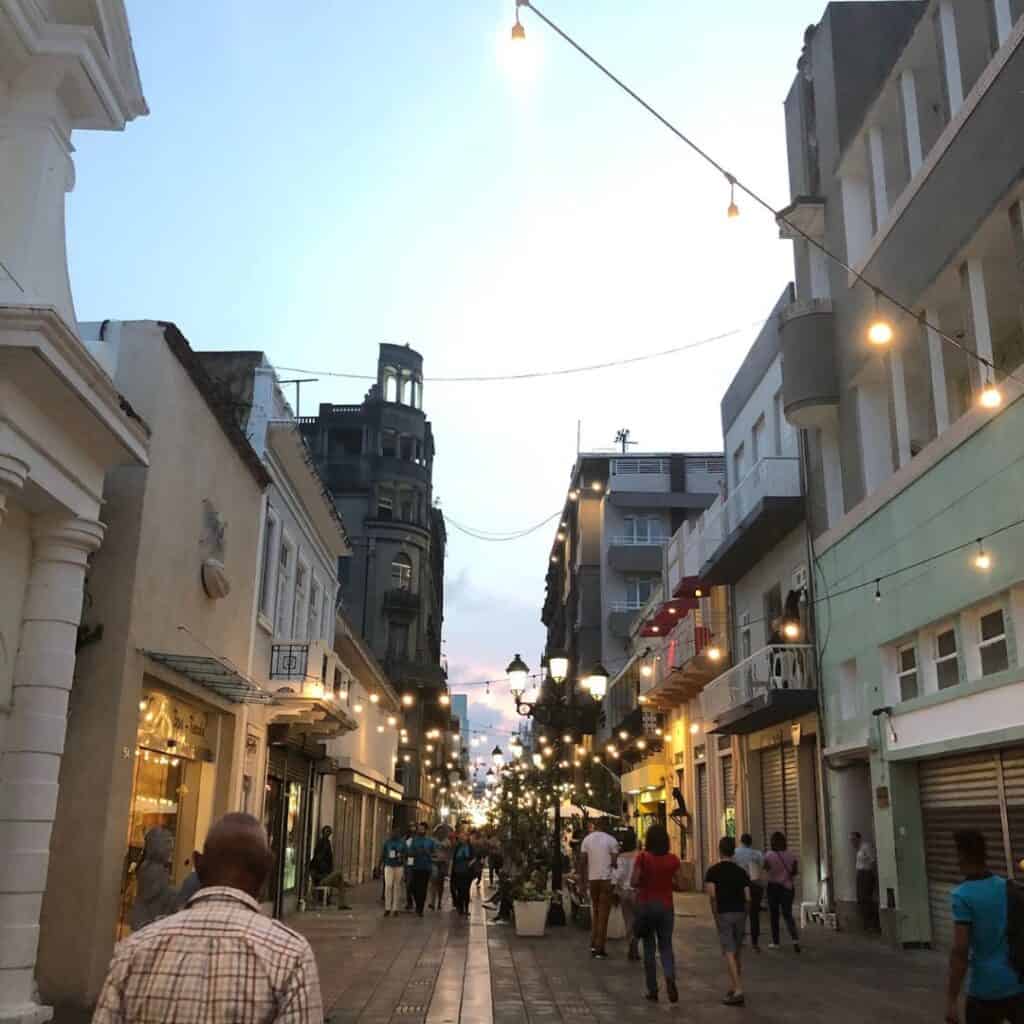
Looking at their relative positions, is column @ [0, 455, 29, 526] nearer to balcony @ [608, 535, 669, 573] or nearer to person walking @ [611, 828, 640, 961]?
person walking @ [611, 828, 640, 961]

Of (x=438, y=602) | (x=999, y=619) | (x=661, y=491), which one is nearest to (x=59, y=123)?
(x=999, y=619)

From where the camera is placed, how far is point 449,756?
81750 mm

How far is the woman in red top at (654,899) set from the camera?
1046cm

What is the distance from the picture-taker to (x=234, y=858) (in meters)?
2.82

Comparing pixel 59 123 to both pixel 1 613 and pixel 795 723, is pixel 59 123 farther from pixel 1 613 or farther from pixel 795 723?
pixel 795 723

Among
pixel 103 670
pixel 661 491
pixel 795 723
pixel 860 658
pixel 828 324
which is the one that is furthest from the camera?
pixel 661 491

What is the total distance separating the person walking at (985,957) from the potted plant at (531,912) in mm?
11514

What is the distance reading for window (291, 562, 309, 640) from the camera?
795 inches

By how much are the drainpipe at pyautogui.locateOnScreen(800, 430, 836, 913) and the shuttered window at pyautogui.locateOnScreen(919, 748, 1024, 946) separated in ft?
11.4

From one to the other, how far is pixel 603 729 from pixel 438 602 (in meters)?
24.0

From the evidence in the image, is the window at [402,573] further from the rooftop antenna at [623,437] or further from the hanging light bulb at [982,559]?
the hanging light bulb at [982,559]

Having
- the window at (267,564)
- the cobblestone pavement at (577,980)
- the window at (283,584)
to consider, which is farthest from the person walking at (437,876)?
the window at (267,564)

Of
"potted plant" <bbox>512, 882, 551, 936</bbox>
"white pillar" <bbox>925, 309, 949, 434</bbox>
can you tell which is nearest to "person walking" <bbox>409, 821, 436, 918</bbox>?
"potted plant" <bbox>512, 882, 551, 936</bbox>

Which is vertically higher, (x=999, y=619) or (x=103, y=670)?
(x=999, y=619)
